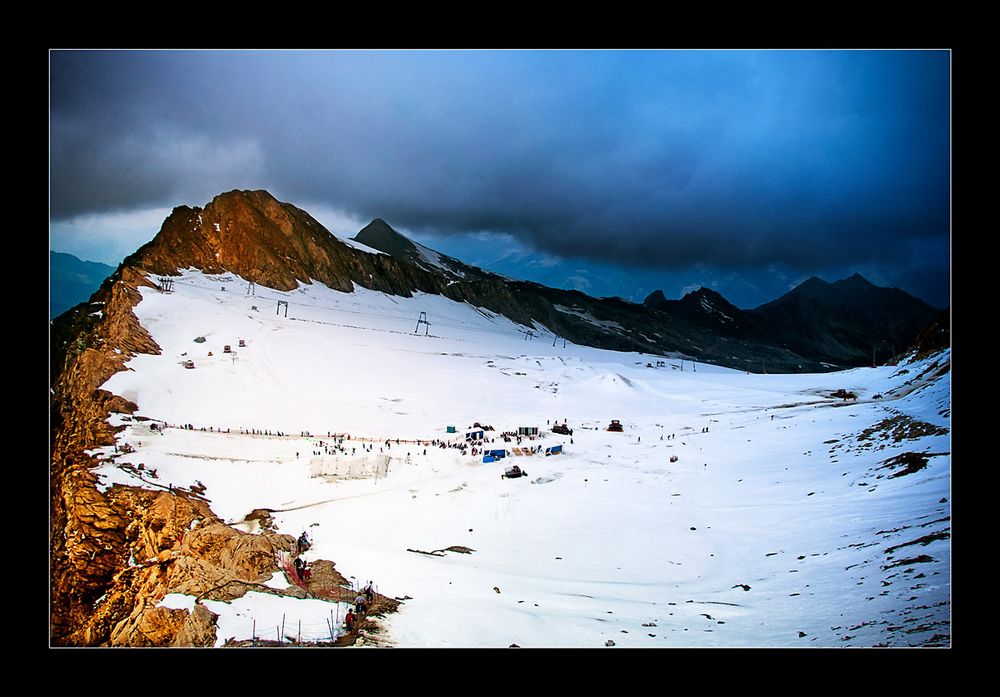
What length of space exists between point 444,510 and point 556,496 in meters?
1.03

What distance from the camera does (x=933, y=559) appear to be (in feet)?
12.0

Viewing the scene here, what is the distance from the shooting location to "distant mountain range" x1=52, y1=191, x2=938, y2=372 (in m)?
7.44

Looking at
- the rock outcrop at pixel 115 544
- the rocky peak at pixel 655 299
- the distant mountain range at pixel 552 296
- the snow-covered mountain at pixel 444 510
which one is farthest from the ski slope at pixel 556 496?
the rocky peak at pixel 655 299

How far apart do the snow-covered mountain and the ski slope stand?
0.02 metres

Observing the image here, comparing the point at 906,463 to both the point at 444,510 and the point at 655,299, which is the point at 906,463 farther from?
→ the point at 655,299

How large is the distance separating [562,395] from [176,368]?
450 cm

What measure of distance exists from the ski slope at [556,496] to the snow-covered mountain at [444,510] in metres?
0.02

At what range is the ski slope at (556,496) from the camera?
367 cm

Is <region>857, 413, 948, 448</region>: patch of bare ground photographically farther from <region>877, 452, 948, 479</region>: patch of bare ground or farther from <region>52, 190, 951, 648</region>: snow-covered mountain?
<region>877, 452, 948, 479</region>: patch of bare ground

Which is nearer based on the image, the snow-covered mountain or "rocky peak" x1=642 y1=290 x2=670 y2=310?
the snow-covered mountain

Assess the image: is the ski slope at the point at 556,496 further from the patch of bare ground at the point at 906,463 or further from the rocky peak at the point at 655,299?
the rocky peak at the point at 655,299

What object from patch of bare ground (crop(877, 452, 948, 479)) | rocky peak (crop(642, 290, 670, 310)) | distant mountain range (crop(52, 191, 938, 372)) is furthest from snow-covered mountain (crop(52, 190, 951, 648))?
rocky peak (crop(642, 290, 670, 310))

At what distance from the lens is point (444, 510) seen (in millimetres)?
4711

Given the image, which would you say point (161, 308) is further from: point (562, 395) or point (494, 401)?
point (562, 395)
